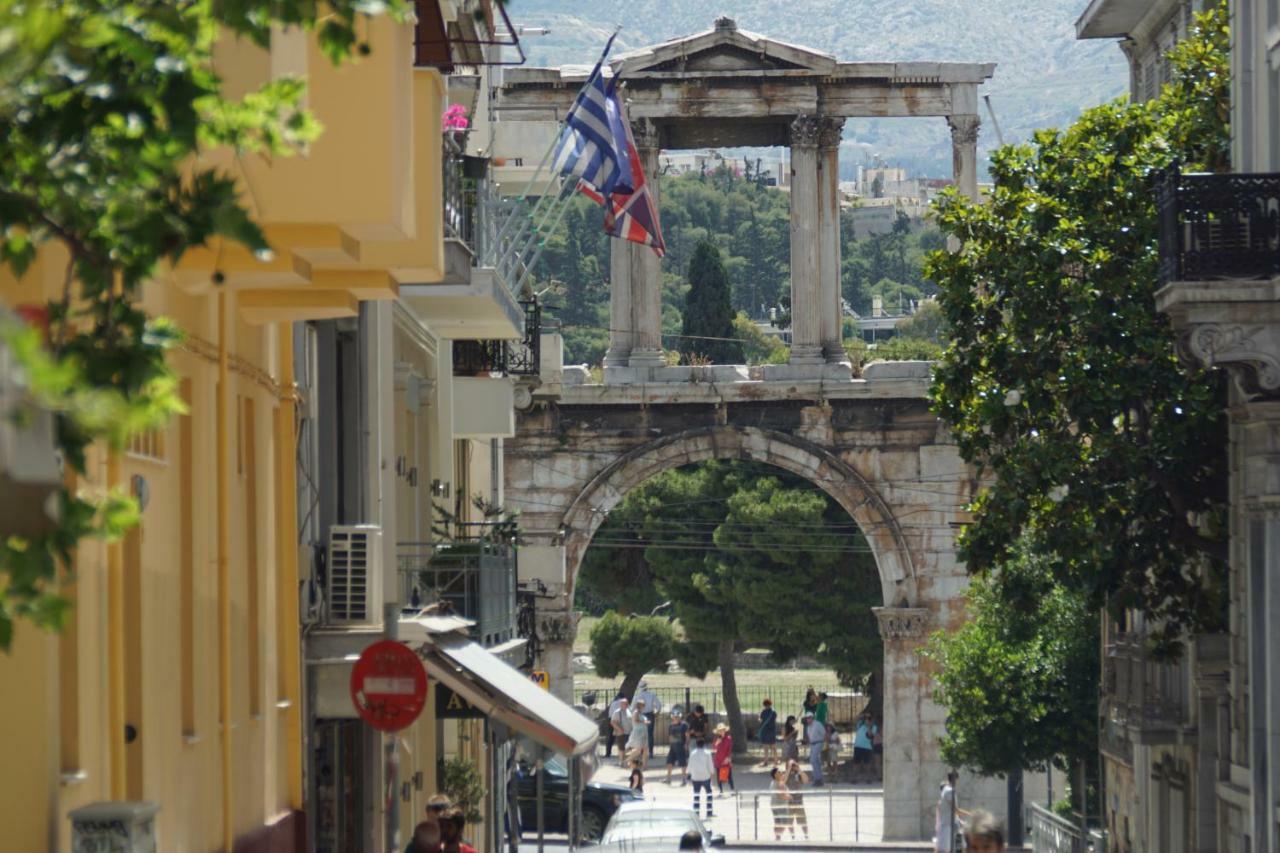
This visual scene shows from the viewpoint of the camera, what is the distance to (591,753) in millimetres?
14461

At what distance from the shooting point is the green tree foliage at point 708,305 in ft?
197

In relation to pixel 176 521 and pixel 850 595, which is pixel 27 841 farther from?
pixel 850 595

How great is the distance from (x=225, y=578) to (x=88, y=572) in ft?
7.46

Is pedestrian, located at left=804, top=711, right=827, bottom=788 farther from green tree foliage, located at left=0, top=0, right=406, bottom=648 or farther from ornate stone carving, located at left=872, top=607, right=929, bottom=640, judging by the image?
green tree foliage, located at left=0, top=0, right=406, bottom=648

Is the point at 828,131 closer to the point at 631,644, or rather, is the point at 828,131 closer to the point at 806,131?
the point at 806,131

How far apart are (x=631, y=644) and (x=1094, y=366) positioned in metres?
37.0

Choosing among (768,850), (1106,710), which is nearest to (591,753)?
(1106,710)

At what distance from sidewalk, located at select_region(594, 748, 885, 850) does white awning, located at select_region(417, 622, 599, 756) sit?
54.0ft

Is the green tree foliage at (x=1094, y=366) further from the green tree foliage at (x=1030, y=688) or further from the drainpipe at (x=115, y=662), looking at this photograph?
the drainpipe at (x=115, y=662)

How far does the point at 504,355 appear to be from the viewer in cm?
2533

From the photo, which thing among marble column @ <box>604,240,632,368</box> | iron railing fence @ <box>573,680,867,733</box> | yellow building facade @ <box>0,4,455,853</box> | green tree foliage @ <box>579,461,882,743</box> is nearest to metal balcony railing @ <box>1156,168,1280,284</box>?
yellow building facade @ <box>0,4,455,853</box>

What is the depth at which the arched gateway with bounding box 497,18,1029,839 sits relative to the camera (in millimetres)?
36656

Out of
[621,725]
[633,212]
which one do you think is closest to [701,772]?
[621,725]

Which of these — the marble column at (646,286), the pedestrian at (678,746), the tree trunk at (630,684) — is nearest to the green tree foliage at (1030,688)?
the marble column at (646,286)
